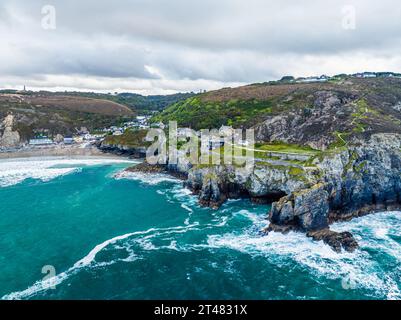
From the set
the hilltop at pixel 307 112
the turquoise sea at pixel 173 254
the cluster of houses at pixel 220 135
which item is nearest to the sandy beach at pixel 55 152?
the cluster of houses at pixel 220 135

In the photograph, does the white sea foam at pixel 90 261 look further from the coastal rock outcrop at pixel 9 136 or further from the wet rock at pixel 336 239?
the coastal rock outcrop at pixel 9 136

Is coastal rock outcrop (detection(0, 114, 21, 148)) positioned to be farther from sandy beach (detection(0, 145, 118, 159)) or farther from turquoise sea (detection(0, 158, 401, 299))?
turquoise sea (detection(0, 158, 401, 299))

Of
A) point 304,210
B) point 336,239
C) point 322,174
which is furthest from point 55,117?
point 336,239

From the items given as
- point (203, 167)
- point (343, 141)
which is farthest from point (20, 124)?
point (343, 141)

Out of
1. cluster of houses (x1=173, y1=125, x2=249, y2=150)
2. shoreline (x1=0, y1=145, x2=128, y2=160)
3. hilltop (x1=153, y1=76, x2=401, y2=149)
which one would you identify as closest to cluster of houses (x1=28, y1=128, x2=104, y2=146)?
shoreline (x1=0, y1=145, x2=128, y2=160)

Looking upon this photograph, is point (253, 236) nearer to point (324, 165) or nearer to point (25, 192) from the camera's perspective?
point (324, 165)

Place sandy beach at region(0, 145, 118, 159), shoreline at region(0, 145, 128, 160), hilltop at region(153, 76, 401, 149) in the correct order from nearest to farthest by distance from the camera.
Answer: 1. hilltop at region(153, 76, 401, 149)
2. shoreline at region(0, 145, 128, 160)
3. sandy beach at region(0, 145, 118, 159)

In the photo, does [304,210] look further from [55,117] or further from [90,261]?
[55,117]
